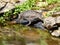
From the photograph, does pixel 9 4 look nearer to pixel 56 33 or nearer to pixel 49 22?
pixel 49 22

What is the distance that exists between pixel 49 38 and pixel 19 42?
4.85ft

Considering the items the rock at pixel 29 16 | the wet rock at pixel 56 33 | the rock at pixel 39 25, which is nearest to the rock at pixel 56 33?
the wet rock at pixel 56 33

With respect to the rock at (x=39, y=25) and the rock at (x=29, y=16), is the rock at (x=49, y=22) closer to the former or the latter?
the rock at (x=39, y=25)

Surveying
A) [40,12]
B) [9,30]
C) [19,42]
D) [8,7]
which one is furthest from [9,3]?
[19,42]

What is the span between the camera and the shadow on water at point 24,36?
1045cm

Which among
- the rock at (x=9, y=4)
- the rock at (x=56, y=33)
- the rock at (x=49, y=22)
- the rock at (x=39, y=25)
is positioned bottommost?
the rock at (x=39, y=25)

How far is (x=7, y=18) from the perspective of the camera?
14531 millimetres

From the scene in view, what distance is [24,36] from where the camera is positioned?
1143cm

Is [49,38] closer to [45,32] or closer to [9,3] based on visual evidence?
[45,32]

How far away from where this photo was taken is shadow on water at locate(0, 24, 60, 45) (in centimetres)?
1045

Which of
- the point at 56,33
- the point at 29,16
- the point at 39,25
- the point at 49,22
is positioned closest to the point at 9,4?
the point at 29,16

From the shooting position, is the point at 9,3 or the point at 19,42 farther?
the point at 9,3

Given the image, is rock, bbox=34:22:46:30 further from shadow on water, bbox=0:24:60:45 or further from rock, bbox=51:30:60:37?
rock, bbox=51:30:60:37

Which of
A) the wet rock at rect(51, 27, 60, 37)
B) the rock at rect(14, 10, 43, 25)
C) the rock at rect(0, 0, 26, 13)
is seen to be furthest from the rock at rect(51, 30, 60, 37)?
the rock at rect(0, 0, 26, 13)
